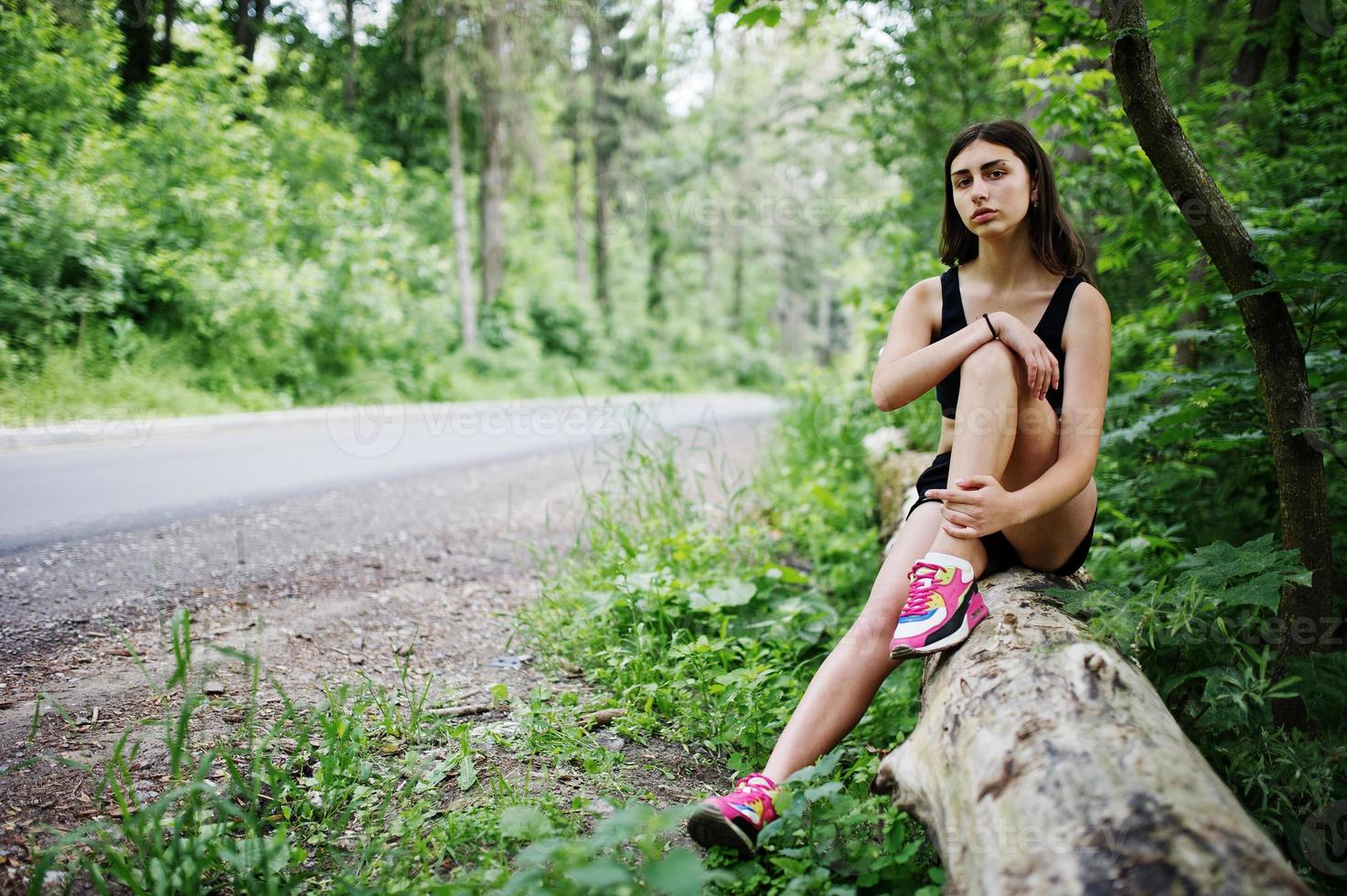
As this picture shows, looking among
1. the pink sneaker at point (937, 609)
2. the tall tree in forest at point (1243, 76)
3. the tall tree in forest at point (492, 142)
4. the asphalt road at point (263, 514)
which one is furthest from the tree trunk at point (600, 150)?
the pink sneaker at point (937, 609)

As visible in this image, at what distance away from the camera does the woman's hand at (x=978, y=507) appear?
2.02 metres

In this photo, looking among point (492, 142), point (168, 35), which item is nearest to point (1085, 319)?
point (168, 35)

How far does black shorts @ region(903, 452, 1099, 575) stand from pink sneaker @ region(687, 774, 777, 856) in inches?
37.8

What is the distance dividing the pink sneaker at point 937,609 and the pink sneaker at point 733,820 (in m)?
0.50

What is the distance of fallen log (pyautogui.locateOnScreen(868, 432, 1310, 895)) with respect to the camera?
3.92 ft

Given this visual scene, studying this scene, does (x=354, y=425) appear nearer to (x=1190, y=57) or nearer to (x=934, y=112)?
(x=934, y=112)

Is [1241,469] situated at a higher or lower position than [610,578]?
higher

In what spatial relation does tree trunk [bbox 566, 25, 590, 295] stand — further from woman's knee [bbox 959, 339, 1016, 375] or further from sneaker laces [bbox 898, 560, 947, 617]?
sneaker laces [bbox 898, 560, 947, 617]

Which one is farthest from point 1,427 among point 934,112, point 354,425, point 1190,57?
point 1190,57

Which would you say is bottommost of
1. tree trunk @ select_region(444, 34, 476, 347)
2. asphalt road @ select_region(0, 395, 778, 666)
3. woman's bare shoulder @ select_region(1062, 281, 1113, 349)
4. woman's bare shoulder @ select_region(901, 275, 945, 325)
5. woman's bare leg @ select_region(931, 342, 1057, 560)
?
asphalt road @ select_region(0, 395, 778, 666)

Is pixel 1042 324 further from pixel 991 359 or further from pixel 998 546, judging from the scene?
pixel 998 546

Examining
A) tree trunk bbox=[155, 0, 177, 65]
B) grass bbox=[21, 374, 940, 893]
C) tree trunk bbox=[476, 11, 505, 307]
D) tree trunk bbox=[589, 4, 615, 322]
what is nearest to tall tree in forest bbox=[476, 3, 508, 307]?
tree trunk bbox=[476, 11, 505, 307]

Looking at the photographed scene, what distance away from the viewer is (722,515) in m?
4.98

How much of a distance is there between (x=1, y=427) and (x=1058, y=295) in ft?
27.1
